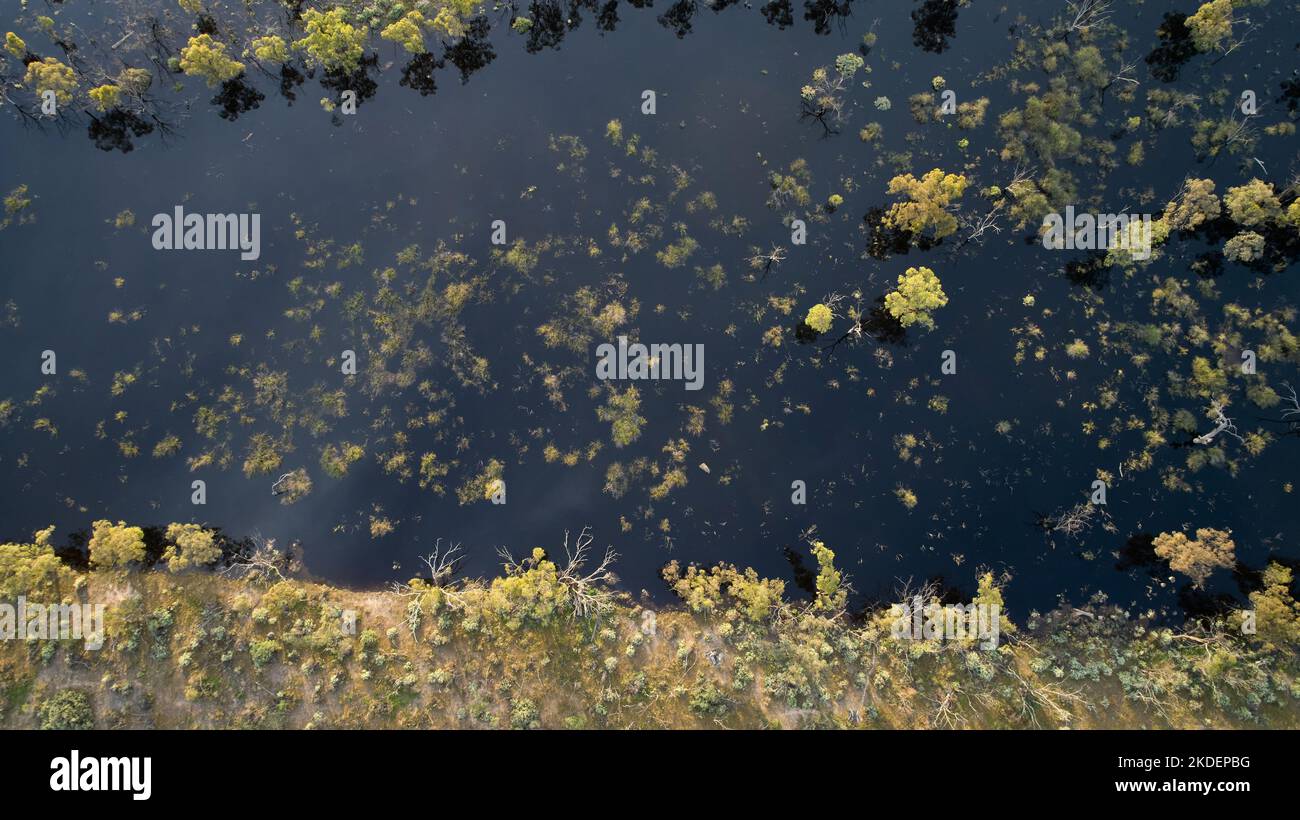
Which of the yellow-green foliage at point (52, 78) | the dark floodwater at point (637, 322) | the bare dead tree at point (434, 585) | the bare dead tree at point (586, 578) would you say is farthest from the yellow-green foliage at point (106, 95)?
the bare dead tree at point (586, 578)

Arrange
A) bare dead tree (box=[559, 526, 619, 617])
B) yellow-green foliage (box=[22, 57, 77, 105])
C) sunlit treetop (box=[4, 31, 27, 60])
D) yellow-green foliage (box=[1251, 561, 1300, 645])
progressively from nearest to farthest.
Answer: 1. yellow-green foliage (box=[1251, 561, 1300, 645])
2. bare dead tree (box=[559, 526, 619, 617])
3. sunlit treetop (box=[4, 31, 27, 60])
4. yellow-green foliage (box=[22, 57, 77, 105])

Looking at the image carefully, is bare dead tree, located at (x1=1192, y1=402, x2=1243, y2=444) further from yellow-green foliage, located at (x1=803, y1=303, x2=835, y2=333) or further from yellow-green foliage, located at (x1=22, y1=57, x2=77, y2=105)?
yellow-green foliage, located at (x1=22, y1=57, x2=77, y2=105)

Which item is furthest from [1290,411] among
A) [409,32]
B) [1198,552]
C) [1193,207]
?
[409,32]

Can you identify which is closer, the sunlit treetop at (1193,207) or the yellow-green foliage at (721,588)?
the yellow-green foliage at (721,588)

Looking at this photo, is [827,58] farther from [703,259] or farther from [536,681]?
[536,681]

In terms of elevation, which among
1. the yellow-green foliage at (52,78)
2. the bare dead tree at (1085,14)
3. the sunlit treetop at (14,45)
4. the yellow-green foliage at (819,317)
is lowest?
the yellow-green foliage at (819,317)

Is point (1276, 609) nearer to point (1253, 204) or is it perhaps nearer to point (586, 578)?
point (1253, 204)

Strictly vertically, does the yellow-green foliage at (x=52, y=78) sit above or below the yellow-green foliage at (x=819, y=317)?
above

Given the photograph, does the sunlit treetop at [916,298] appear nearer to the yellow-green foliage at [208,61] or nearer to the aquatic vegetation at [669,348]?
the aquatic vegetation at [669,348]

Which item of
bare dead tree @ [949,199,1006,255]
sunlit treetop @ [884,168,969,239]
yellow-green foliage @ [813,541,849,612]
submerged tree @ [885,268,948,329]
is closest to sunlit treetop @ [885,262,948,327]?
submerged tree @ [885,268,948,329]

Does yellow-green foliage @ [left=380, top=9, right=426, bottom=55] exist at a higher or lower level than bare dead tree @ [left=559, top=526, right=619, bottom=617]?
higher

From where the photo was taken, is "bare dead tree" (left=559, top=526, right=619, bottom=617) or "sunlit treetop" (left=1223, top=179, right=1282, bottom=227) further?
"sunlit treetop" (left=1223, top=179, right=1282, bottom=227)
